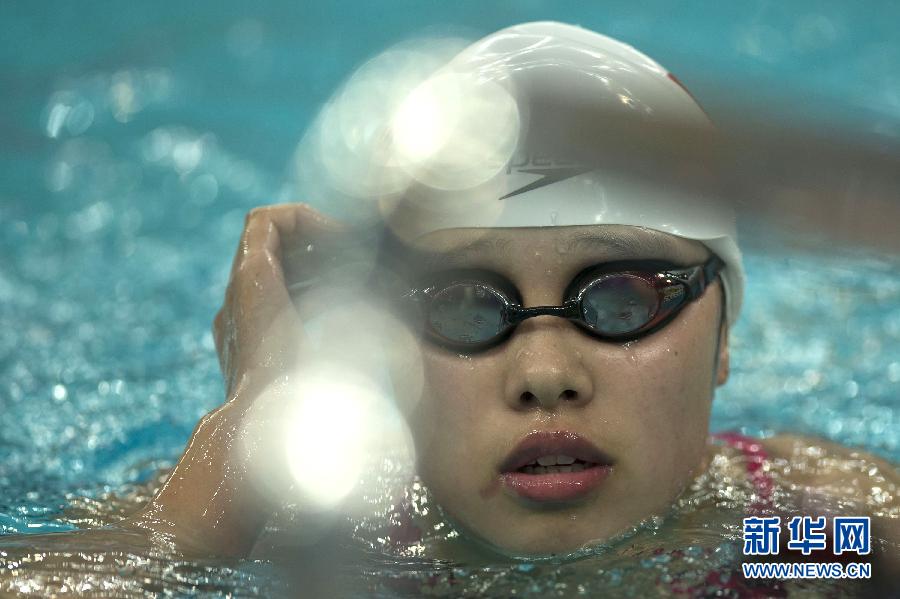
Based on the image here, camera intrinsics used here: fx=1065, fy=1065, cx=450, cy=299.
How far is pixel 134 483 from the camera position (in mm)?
2801

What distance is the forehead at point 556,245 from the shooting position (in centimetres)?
196

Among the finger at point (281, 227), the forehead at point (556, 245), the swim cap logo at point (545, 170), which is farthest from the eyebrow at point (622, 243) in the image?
the finger at point (281, 227)

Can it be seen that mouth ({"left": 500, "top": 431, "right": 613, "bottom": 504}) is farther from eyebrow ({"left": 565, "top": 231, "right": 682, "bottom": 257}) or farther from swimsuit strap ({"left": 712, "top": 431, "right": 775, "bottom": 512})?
swimsuit strap ({"left": 712, "top": 431, "right": 775, "bottom": 512})

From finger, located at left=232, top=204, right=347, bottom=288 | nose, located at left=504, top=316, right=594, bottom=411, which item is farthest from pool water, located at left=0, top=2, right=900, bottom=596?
finger, located at left=232, top=204, right=347, bottom=288

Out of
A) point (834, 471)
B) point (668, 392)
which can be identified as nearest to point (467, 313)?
point (668, 392)

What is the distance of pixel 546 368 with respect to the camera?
1.88 meters

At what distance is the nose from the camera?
6.14 ft

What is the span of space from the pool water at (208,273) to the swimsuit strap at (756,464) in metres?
0.06

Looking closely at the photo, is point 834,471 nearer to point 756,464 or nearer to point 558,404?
point 756,464

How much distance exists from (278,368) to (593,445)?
0.66 metres

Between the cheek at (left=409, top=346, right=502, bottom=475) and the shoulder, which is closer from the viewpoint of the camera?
the cheek at (left=409, top=346, right=502, bottom=475)

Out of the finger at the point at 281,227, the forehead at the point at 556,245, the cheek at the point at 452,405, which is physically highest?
the finger at the point at 281,227

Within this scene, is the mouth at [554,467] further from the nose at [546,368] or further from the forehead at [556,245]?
the forehead at [556,245]

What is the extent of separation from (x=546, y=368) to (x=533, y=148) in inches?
16.5
